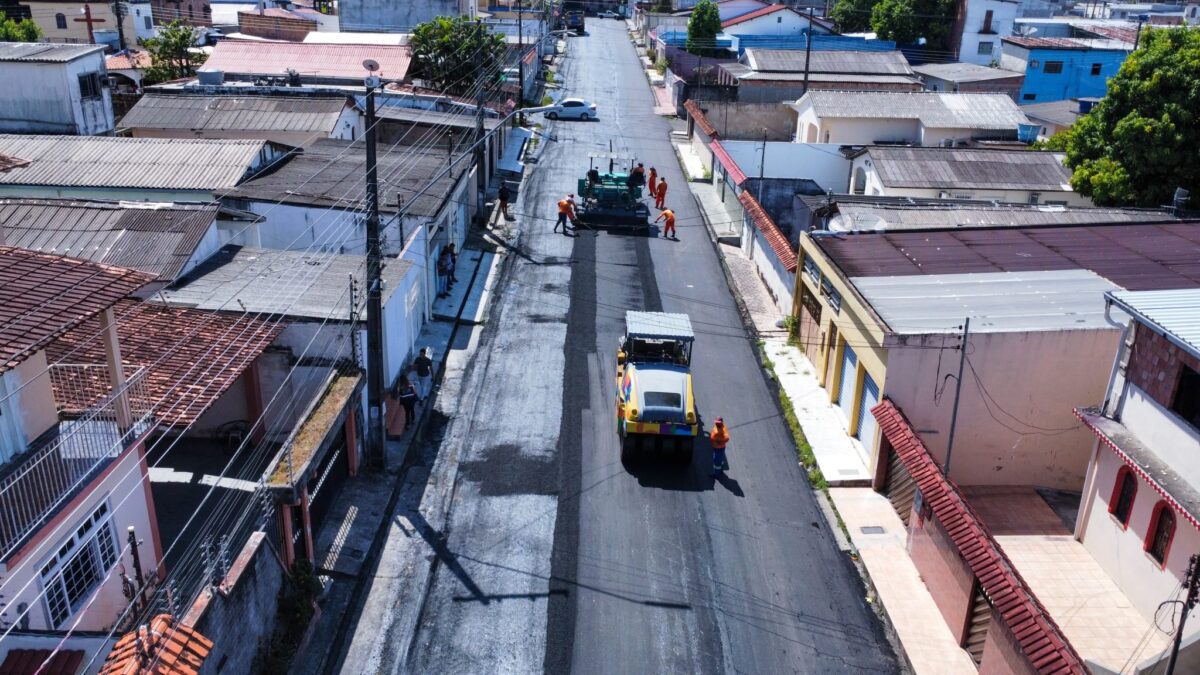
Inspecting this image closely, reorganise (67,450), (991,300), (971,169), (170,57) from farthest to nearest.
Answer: (170,57) < (971,169) < (991,300) < (67,450)

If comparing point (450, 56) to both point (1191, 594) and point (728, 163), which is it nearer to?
point (728, 163)

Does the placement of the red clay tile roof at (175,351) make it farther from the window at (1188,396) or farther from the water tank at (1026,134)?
the water tank at (1026,134)

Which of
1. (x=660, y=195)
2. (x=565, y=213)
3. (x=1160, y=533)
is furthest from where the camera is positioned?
(x=660, y=195)

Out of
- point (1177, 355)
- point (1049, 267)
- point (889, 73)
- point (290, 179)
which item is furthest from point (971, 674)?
point (889, 73)

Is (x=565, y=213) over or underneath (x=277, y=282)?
underneath

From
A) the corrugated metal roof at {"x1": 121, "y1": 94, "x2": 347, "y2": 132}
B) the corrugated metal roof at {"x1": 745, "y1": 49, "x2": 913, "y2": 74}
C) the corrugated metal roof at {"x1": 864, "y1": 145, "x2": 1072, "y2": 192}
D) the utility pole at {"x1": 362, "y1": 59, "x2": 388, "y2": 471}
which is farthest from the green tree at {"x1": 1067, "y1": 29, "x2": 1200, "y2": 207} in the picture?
the corrugated metal roof at {"x1": 745, "y1": 49, "x2": 913, "y2": 74}

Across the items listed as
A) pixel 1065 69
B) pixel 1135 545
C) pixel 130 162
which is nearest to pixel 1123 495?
pixel 1135 545

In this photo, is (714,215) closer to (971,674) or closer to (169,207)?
(169,207)
